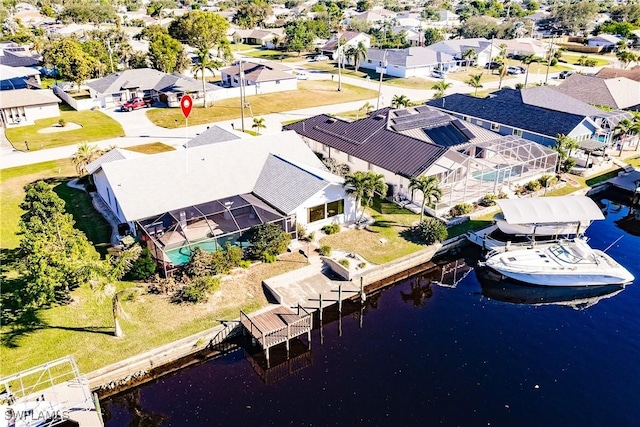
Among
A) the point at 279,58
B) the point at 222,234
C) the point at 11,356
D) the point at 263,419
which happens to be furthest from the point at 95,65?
the point at 263,419

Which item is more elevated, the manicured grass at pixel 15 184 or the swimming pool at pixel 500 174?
the swimming pool at pixel 500 174

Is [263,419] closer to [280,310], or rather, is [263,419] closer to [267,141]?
[280,310]

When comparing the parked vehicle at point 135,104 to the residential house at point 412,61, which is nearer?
the parked vehicle at point 135,104

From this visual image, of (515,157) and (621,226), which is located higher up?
(515,157)

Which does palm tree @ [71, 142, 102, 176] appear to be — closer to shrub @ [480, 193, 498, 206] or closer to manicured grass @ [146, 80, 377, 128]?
manicured grass @ [146, 80, 377, 128]

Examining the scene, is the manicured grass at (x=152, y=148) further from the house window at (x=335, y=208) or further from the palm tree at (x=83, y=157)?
the house window at (x=335, y=208)

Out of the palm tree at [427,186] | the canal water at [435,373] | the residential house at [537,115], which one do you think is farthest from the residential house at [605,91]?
the canal water at [435,373]

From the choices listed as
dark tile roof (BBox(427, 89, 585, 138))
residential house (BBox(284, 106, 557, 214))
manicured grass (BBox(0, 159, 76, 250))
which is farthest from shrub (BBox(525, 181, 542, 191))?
manicured grass (BBox(0, 159, 76, 250))

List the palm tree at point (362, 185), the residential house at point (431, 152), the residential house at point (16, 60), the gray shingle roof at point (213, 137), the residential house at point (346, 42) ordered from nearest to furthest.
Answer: the palm tree at point (362, 185)
the residential house at point (431, 152)
the gray shingle roof at point (213, 137)
the residential house at point (16, 60)
the residential house at point (346, 42)
